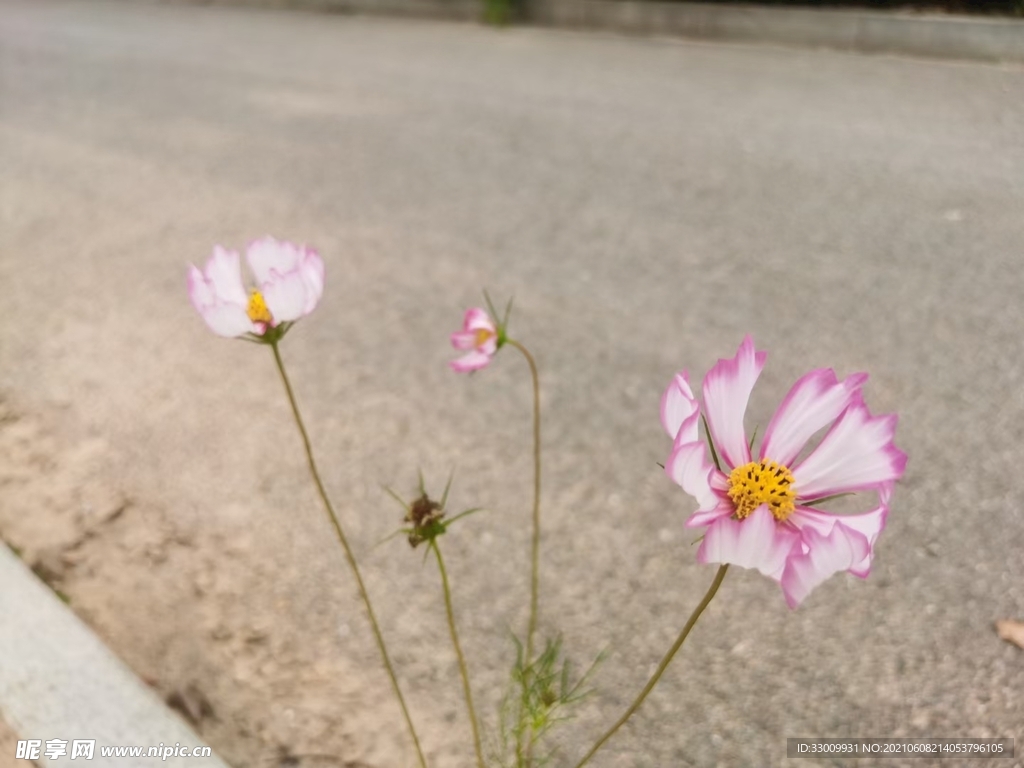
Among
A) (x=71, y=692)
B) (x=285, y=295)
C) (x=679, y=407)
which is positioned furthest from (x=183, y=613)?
(x=679, y=407)

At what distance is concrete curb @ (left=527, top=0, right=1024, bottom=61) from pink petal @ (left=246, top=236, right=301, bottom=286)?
17.2ft

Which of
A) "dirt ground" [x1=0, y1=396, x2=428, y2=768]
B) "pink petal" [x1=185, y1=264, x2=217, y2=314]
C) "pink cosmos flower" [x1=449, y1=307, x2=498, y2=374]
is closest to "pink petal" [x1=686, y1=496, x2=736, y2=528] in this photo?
"pink cosmos flower" [x1=449, y1=307, x2=498, y2=374]

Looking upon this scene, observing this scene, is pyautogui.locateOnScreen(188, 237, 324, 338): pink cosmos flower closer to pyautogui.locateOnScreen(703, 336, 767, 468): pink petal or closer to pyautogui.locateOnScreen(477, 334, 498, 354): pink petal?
pyautogui.locateOnScreen(477, 334, 498, 354): pink petal

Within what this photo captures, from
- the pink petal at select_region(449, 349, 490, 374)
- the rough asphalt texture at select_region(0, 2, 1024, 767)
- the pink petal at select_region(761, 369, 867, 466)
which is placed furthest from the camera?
the rough asphalt texture at select_region(0, 2, 1024, 767)

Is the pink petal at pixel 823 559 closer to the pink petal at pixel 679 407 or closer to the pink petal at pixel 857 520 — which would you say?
the pink petal at pixel 857 520

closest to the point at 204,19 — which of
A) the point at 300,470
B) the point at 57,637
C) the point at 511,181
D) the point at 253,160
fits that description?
the point at 253,160

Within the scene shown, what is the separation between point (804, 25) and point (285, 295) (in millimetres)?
5682

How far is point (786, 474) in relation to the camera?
88cm

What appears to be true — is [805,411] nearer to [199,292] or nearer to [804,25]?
[199,292]

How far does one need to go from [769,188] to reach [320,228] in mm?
1858

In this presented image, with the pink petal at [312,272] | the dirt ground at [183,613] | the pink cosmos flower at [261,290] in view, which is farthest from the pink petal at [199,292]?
the dirt ground at [183,613]

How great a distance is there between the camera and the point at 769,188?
388 centimetres

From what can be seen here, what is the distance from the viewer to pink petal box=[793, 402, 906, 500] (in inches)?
33.1

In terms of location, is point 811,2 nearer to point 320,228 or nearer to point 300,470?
point 320,228
